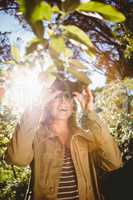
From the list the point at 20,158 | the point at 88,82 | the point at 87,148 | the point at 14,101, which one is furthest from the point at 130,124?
the point at 88,82

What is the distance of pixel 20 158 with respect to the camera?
2.57 m

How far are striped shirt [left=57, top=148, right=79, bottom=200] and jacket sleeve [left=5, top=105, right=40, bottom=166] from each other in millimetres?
294

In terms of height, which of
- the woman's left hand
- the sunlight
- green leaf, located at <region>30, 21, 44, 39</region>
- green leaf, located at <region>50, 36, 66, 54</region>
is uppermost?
green leaf, located at <region>30, 21, 44, 39</region>

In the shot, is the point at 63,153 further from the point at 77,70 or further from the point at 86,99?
the point at 77,70

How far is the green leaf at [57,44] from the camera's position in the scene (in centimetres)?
84

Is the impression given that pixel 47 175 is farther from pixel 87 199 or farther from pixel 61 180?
pixel 87 199

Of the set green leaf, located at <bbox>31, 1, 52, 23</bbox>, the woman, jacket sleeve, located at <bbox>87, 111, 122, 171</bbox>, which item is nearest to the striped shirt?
the woman

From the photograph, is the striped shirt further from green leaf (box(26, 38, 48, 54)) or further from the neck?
green leaf (box(26, 38, 48, 54))

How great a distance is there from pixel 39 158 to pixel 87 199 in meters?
0.50

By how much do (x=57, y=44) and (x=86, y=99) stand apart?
121 cm

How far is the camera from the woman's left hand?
1.93 m

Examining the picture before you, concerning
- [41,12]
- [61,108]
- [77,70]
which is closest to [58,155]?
[61,108]

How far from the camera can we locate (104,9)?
801mm

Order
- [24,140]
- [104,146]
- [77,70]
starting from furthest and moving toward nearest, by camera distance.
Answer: [104,146]
[24,140]
[77,70]
